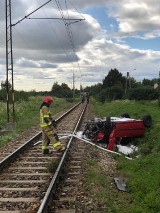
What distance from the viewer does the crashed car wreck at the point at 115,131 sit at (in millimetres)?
14737

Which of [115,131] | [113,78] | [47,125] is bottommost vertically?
[115,131]

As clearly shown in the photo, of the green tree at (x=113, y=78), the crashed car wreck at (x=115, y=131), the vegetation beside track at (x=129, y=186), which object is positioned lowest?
the vegetation beside track at (x=129, y=186)

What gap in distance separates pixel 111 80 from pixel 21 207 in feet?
385

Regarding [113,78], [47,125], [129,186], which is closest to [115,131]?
[47,125]

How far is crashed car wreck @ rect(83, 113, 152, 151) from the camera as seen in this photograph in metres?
14.7

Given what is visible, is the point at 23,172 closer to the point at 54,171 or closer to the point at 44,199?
the point at 54,171

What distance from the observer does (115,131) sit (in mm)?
14680

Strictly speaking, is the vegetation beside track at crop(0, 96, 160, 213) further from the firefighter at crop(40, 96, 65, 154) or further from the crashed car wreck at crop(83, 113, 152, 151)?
the crashed car wreck at crop(83, 113, 152, 151)

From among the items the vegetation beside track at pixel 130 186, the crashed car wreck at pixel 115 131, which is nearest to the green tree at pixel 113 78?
the crashed car wreck at pixel 115 131

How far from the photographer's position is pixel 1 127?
74.3ft

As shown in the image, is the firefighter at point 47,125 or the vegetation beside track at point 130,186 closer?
the vegetation beside track at point 130,186

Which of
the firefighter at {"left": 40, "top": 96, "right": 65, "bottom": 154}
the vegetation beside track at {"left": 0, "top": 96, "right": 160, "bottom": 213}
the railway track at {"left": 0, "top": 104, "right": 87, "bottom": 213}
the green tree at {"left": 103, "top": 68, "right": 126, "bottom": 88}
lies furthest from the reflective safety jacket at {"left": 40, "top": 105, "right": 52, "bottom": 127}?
the green tree at {"left": 103, "top": 68, "right": 126, "bottom": 88}

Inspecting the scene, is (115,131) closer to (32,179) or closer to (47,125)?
(47,125)

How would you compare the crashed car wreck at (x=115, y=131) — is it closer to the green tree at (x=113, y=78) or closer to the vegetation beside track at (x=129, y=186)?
the vegetation beside track at (x=129, y=186)
